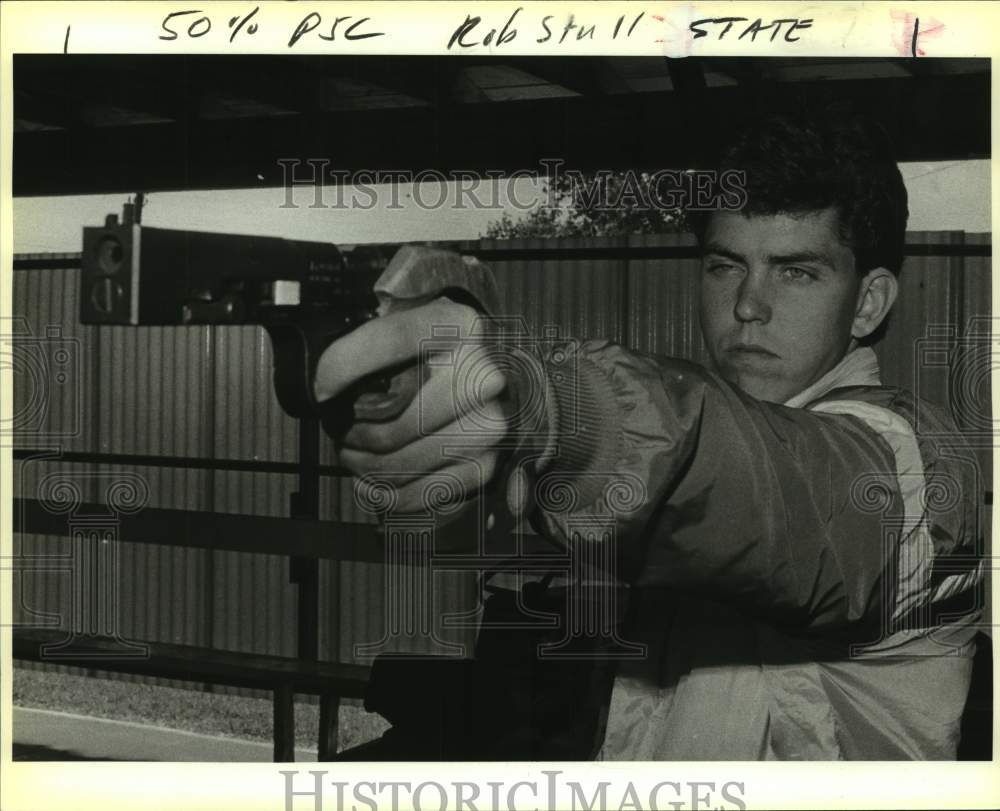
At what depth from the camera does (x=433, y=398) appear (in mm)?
2781

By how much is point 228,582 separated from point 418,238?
954 millimetres

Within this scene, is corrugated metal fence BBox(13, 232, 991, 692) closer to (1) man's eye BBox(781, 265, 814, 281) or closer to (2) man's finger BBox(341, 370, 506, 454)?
(1) man's eye BBox(781, 265, 814, 281)

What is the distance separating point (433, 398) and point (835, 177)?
1.23 m

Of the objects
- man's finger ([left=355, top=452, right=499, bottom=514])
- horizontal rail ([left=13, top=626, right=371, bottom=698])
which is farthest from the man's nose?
horizontal rail ([left=13, top=626, right=371, bottom=698])

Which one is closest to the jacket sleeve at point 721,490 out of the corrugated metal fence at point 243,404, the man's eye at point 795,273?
the corrugated metal fence at point 243,404

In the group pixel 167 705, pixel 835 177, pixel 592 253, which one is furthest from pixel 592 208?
pixel 167 705

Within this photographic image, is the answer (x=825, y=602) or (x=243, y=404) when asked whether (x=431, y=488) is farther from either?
(x=825, y=602)

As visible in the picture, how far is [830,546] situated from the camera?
3088 mm

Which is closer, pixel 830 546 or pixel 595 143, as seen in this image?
pixel 830 546

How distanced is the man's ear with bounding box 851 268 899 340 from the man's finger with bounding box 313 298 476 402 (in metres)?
0.98

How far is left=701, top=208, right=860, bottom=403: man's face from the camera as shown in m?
3.33

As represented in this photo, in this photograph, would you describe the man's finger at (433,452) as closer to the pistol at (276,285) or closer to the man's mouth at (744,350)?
the pistol at (276,285)

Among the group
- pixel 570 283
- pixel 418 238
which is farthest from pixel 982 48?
pixel 418 238

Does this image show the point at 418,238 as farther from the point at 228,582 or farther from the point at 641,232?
the point at 228,582
